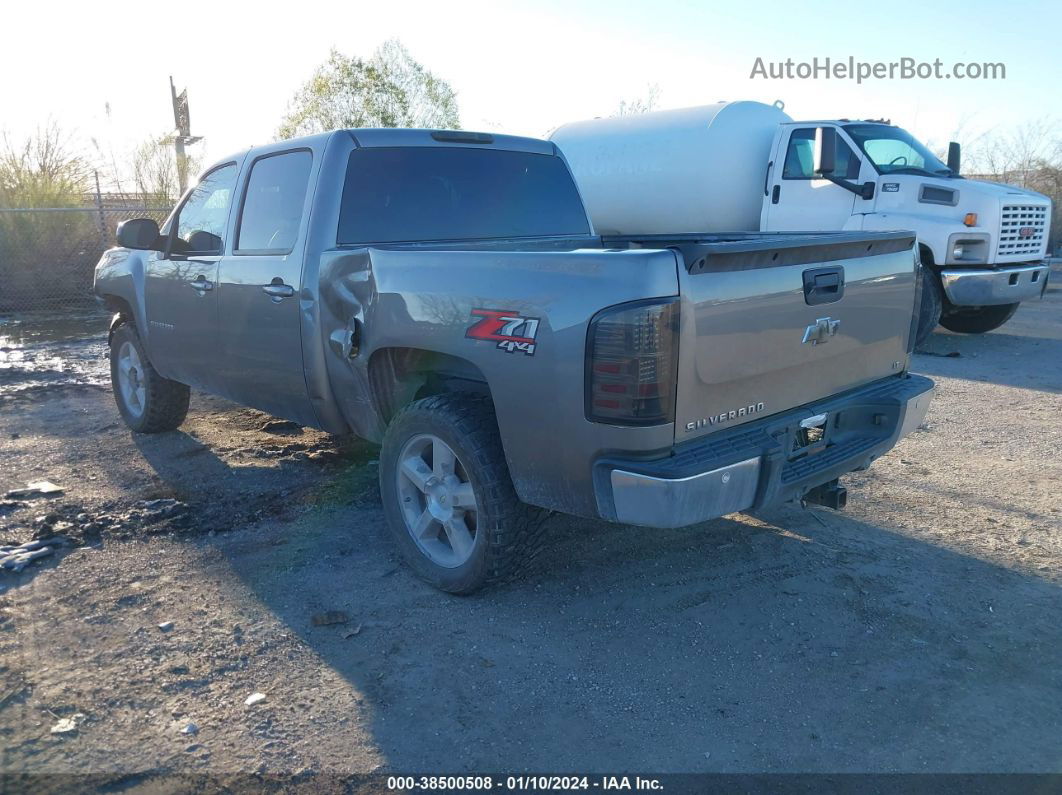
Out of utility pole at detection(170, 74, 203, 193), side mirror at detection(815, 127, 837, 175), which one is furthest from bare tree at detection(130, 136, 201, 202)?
side mirror at detection(815, 127, 837, 175)

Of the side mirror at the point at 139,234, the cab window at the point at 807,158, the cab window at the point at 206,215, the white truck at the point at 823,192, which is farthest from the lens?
the cab window at the point at 807,158

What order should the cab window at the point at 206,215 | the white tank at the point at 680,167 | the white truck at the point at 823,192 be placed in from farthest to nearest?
the white tank at the point at 680,167
the white truck at the point at 823,192
the cab window at the point at 206,215

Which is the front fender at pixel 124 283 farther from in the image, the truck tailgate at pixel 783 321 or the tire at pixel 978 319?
the tire at pixel 978 319

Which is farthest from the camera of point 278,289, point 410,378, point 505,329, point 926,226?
point 926,226

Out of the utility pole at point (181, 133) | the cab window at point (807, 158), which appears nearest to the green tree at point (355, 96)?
the utility pole at point (181, 133)

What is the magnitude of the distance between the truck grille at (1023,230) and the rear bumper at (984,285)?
0.83 ft

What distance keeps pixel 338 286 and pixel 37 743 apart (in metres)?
2.21

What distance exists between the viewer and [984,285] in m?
9.18

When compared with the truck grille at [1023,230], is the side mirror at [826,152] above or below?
above

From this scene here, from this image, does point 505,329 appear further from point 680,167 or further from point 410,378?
point 680,167

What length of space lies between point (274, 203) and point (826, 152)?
7.53 m

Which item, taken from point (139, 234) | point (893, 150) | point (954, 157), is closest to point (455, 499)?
point (139, 234)

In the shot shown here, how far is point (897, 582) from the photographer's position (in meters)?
3.86

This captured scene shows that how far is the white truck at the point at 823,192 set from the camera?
9.29m
